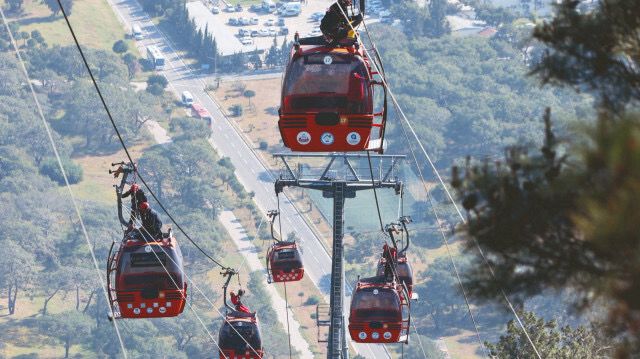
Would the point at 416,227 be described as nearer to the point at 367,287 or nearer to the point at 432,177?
the point at 432,177

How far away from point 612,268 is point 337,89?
20.5 meters

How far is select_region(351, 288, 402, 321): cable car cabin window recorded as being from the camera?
45.2 m

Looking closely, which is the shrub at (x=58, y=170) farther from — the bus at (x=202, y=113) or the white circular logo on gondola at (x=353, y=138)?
the white circular logo on gondola at (x=353, y=138)

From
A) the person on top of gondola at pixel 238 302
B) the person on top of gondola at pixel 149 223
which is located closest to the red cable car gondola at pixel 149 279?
the person on top of gondola at pixel 149 223

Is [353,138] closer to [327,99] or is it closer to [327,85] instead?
[327,99]

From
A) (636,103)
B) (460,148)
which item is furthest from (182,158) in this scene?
(636,103)

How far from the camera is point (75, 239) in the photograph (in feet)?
518

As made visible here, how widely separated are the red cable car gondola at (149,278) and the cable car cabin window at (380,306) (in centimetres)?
654

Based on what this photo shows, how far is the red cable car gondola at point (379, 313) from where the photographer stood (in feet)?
148

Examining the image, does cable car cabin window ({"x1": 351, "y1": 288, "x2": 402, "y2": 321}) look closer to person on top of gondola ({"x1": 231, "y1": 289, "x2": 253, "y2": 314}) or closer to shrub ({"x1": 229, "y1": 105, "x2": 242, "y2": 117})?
person on top of gondola ({"x1": 231, "y1": 289, "x2": 253, "y2": 314})

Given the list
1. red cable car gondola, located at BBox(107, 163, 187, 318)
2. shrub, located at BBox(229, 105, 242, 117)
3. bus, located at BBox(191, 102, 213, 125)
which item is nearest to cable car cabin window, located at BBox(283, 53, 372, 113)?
red cable car gondola, located at BBox(107, 163, 187, 318)

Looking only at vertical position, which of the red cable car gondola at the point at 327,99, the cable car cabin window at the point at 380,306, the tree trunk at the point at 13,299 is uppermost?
the red cable car gondola at the point at 327,99

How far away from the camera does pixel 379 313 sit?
45250 mm

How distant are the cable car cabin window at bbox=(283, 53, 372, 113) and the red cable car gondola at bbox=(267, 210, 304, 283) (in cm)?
2093
